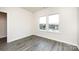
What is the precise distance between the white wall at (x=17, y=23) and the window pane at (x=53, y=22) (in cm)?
183

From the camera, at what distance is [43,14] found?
508 cm

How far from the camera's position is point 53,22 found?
456 centimetres

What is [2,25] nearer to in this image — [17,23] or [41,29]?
[17,23]

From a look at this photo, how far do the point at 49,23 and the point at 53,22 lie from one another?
0.34 metres

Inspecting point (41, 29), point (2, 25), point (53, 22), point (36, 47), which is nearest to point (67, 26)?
point (53, 22)

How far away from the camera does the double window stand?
4340 mm

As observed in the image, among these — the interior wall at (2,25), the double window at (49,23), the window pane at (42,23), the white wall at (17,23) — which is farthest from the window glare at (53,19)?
the interior wall at (2,25)

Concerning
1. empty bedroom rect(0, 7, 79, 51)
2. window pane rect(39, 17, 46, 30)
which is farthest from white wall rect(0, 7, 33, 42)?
window pane rect(39, 17, 46, 30)

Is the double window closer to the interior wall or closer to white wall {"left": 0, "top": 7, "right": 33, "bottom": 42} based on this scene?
white wall {"left": 0, "top": 7, "right": 33, "bottom": 42}

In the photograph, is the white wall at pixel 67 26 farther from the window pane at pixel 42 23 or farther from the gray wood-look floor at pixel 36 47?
the window pane at pixel 42 23

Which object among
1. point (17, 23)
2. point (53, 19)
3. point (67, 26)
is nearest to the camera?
point (67, 26)

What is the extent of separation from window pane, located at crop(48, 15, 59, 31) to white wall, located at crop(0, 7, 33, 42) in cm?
183
